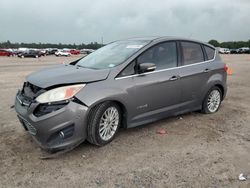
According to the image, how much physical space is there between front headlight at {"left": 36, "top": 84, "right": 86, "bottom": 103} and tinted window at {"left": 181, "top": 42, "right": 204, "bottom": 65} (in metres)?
2.52

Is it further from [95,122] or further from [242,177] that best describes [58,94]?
[242,177]

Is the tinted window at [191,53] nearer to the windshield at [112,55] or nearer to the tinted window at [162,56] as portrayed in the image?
the tinted window at [162,56]

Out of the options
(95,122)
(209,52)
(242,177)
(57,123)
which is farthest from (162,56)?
(242,177)

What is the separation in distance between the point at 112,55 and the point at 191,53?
170 centimetres

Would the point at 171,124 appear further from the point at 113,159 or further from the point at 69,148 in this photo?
the point at 69,148

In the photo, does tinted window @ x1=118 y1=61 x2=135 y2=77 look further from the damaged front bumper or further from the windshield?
the damaged front bumper

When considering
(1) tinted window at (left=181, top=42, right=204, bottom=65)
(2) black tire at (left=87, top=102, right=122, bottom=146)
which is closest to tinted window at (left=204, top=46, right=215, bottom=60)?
(1) tinted window at (left=181, top=42, right=204, bottom=65)

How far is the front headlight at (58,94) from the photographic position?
147 inches

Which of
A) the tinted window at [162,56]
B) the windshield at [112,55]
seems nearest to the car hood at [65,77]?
the windshield at [112,55]

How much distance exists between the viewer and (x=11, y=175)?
3418mm

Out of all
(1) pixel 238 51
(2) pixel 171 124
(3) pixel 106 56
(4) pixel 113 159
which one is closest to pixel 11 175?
(4) pixel 113 159

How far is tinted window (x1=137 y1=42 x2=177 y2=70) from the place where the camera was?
4769mm

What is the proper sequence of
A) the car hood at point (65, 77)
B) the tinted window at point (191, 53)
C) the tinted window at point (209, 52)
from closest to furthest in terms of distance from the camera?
the car hood at point (65, 77) < the tinted window at point (191, 53) < the tinted window at point (209, 52)

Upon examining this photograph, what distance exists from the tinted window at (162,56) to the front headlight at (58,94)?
1333 millimetres
